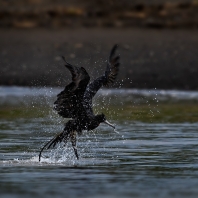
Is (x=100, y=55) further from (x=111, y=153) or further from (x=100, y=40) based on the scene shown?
(x=111, y=153)

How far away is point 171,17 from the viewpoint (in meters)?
29.9

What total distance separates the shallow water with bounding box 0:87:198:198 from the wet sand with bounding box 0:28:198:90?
2428 mm

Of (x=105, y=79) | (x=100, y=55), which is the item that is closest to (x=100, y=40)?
(x=100, y=55)

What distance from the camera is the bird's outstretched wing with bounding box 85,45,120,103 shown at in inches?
504

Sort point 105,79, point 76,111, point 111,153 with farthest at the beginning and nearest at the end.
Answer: point 105,79 < point 111,153 < point 76,111

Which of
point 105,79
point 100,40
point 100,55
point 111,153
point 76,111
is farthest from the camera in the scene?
point 100,40

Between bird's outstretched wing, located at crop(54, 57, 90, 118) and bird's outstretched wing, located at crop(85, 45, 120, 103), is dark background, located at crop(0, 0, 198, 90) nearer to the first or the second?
bird's outstretched wing, located at crop(85, 45, 120, 103)

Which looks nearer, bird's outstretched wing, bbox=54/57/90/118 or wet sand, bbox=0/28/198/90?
bird's outstretched wing, bbox=54/57/90/118

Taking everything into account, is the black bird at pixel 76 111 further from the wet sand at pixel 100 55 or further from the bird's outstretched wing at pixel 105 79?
the wet sand at pixel 100 55

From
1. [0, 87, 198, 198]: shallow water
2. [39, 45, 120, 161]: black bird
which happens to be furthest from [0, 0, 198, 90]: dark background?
[39, 45, 120, 161]: black bird

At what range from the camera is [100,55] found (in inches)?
1033

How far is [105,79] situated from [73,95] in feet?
3.85

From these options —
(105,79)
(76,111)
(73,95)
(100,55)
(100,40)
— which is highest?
(100,40)

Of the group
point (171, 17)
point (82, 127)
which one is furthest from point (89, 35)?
point (82, 127)
